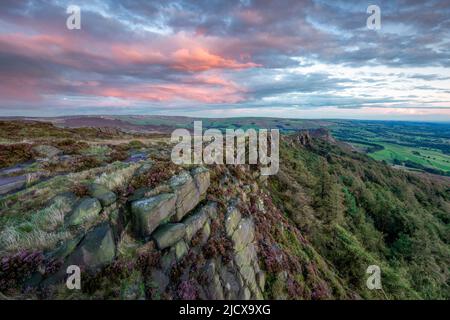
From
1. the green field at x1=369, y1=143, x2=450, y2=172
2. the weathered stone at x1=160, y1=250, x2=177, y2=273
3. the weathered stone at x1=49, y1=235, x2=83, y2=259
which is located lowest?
the green field at x1=369, y1=143, x2=450, y2=172

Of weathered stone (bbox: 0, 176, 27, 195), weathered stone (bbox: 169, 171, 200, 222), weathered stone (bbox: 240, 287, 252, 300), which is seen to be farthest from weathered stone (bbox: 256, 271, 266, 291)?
weathered stone (bbox: 0, 176, 27, 195)

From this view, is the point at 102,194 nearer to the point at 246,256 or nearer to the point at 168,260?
the point at 168,260

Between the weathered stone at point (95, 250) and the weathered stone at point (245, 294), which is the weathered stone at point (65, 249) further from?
the weathered stone at point (245, 294)

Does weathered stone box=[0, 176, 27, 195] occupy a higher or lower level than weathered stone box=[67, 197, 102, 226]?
higher

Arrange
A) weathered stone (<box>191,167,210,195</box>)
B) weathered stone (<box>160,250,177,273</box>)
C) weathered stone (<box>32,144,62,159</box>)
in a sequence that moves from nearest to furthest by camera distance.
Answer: weathered stone (<box>160,250,177,273</box>) → weathered stone (<box>191,167,210,195</box>) → weathered stone (<box>32,144,62,159</box>)

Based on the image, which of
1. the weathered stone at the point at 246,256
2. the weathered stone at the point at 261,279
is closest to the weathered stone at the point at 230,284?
the weathered stone at the point at 246,256

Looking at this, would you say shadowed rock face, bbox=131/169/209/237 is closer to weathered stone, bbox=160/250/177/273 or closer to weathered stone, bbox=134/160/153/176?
weathered stone, bbox=160/250/177/273

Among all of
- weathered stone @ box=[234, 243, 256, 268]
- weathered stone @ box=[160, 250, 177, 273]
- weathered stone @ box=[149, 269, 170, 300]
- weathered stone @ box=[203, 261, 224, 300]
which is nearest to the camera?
weathered stone @ box=[149, 269, 170, 300]
